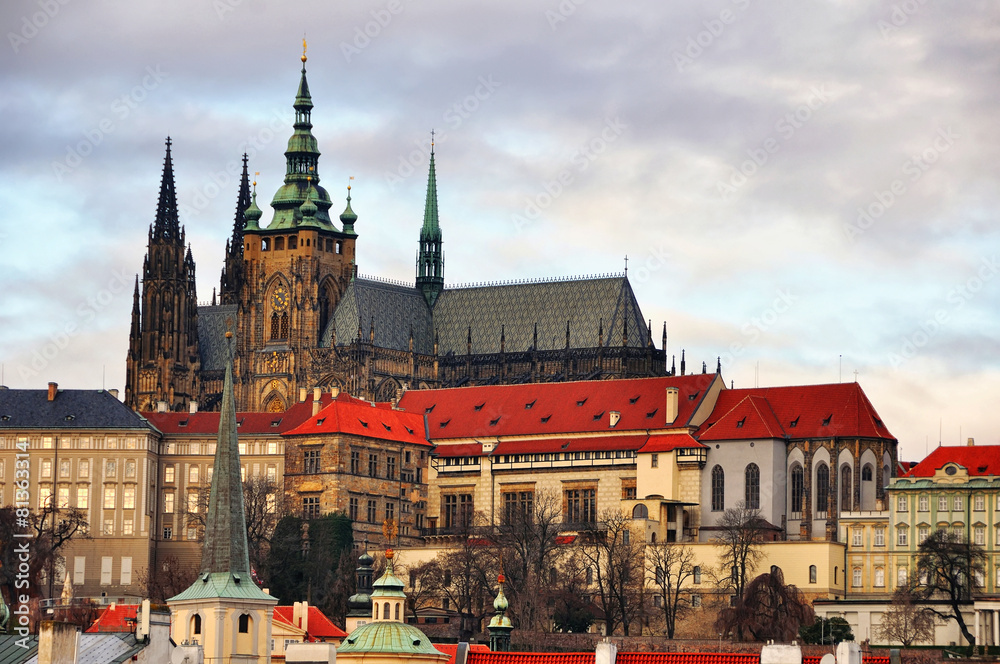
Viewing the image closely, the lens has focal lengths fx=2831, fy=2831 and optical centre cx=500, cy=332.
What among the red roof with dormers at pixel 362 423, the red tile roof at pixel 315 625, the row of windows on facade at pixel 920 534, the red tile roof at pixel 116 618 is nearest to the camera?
the red tile roof at pixel 116 618

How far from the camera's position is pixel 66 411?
175375 millimetres

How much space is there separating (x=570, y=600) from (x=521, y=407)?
29319 millimetres

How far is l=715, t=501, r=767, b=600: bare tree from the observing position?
152750mm

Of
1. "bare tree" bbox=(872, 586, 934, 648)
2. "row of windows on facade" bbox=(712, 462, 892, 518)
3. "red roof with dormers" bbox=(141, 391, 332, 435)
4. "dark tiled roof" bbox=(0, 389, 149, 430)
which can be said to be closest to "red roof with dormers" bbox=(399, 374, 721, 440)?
"row of windows on facade" bbox=(712, 462, 892, 518)

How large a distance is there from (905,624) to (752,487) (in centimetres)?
1944

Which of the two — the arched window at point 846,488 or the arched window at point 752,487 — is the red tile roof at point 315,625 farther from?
the arched window at point 846,488

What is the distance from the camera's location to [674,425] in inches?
6585

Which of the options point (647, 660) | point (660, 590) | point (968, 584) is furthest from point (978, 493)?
point (647, 660)

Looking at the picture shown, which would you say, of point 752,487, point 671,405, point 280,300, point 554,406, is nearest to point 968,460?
point 752,487

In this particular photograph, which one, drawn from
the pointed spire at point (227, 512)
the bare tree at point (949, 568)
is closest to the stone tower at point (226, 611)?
the pointed spire at point (227, 512)

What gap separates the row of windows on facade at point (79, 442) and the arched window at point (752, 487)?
37688 mm

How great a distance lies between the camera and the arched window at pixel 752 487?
529 feet

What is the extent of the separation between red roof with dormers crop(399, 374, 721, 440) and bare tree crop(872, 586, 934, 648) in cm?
2376

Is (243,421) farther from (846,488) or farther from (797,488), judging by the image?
(846,488)
